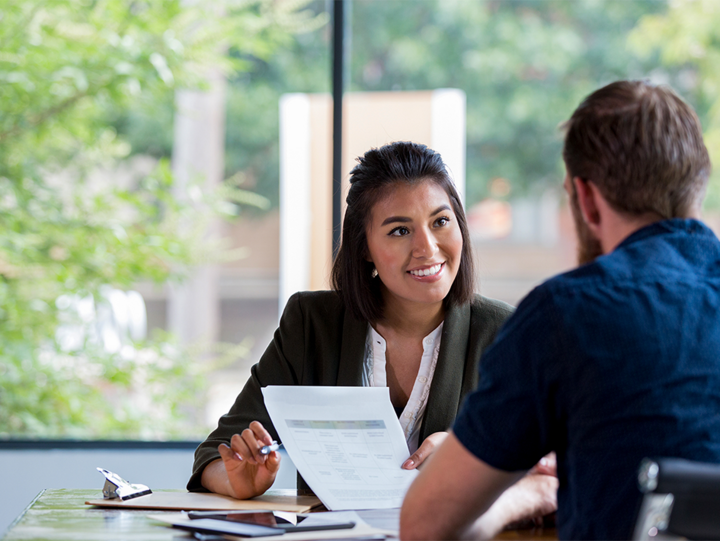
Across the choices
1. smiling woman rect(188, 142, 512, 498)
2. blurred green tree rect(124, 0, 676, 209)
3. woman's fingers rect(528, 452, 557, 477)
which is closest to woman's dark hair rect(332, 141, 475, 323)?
smiling woman rect(188, 142, 512, 498)

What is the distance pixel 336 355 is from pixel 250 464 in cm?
40

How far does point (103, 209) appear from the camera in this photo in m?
3.08

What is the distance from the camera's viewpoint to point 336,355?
169cm

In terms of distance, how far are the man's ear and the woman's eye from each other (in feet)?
2.33

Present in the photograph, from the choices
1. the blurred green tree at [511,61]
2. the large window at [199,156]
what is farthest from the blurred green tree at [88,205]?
the blurred green tree at [511,61]

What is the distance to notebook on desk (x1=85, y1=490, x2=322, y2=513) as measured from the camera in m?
1.26

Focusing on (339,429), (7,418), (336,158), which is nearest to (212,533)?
(339,429)

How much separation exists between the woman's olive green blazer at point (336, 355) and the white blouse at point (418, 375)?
4 centimetres

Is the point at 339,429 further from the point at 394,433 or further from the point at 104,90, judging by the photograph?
the point at 104,90

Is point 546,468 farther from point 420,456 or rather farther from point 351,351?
point 351,351

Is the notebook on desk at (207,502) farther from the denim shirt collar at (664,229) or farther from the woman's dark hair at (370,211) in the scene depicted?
the denim shirt collar at (664,229)

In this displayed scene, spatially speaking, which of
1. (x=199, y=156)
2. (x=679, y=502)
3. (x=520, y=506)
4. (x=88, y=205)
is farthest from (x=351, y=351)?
(x=199, y=156)

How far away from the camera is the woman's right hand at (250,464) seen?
1337 mm

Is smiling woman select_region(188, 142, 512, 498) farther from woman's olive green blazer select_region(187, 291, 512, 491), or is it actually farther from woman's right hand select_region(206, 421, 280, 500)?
woman's right hand select_region(206, 421, 280, 500)
